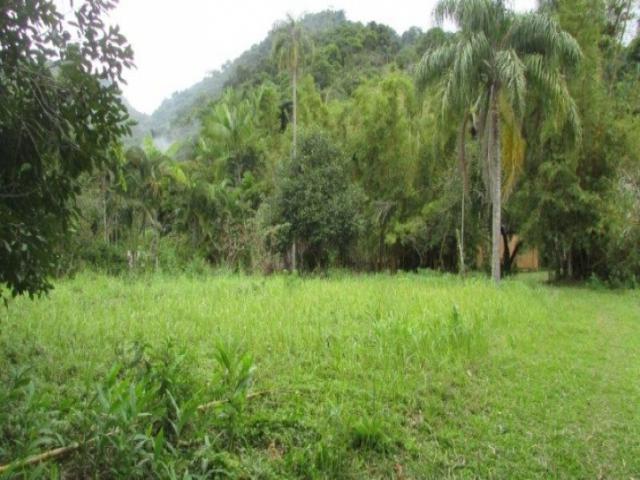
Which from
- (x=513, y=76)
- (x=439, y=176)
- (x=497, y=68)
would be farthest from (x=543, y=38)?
(x=439, y=176)

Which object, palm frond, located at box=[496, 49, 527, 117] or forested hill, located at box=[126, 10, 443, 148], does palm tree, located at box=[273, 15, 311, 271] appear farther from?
forested hill, located at box=[126, 10, 443, 148]

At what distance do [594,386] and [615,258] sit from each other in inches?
503

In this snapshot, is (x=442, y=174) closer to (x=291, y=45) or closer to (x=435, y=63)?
(x=435, y=63)

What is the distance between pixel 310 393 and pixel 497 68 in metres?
11.7

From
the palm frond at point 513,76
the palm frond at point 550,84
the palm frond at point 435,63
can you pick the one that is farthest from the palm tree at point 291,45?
the palm frond at point 550,84

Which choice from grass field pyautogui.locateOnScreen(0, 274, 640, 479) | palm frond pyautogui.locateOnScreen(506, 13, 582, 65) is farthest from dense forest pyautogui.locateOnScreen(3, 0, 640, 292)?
grass field pyautogui.locateOnScreen(0, 274, 640, 479)

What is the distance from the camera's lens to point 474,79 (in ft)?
44.7

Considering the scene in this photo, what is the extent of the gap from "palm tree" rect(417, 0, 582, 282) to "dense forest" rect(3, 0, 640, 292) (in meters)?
0.05

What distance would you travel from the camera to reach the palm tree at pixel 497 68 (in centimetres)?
1307

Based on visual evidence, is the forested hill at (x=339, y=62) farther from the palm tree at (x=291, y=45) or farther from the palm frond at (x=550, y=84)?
the palm frond at (x=550, y=84)

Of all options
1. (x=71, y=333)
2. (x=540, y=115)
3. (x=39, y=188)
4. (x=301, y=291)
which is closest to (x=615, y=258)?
(x=540, y=115)

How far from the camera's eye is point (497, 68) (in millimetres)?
13352

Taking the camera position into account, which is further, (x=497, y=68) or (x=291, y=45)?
(x=291, y=45)

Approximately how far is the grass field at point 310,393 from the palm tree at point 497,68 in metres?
Answer: 7.39
